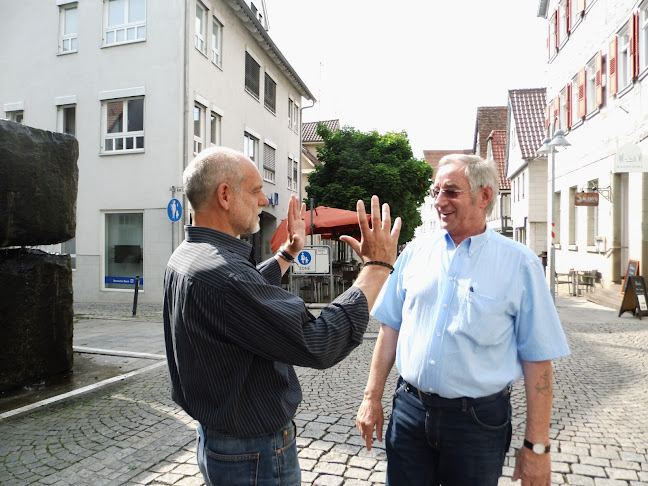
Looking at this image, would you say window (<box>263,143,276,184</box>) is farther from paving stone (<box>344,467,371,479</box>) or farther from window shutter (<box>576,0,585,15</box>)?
paving stone (<box>344,467,371,479</box>)

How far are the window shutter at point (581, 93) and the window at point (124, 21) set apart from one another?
14.2 m

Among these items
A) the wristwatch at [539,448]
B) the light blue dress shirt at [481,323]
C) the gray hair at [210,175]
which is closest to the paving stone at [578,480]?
the wristwatch at [539,448]

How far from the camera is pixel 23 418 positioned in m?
4.87

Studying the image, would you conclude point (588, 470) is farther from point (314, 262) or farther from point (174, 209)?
point (174, 209)

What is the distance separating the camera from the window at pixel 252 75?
70.8ft

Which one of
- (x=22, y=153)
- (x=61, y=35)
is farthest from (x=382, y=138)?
(x=22, y=153)

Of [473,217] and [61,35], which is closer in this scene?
[473,217]

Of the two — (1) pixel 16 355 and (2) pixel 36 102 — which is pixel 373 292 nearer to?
(1) pixel 16 355

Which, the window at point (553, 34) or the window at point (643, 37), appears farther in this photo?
the window at point (553, 34)

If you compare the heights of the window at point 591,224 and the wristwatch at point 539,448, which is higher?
the window at point 591,224

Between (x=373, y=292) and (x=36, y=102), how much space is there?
1926 cm

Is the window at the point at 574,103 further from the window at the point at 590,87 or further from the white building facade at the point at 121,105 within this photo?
the white building facade at the point at 121,105

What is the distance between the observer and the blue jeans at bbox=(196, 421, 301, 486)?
181 centimetres

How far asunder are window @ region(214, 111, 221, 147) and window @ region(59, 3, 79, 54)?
15.5 feet
